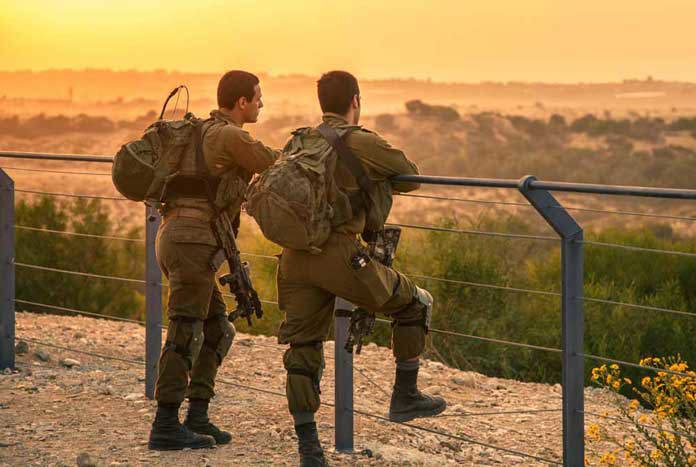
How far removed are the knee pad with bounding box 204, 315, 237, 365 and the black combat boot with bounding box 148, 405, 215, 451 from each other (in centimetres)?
36

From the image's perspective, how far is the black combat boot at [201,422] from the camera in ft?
18.8

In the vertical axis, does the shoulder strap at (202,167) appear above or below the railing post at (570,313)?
above

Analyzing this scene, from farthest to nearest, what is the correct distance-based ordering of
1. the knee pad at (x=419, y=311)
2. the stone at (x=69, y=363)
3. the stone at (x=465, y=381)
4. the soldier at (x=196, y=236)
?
the stone at (x=465, y=381)
the stone at (x=69, y=363)
the soldier at (x=196, y=236)
the knee pad at (x=419, y=311)

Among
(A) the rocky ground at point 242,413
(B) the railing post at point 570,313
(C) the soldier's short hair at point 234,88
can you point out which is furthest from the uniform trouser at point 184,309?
(B) the railing post at point 570,313

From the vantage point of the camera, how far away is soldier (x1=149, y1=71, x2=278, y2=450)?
5207mm

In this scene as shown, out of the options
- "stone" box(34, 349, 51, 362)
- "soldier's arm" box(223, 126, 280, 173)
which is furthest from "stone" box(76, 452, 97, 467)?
"stone" box(34, 349, 51, 362)

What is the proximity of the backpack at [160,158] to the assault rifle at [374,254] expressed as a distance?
94 cm

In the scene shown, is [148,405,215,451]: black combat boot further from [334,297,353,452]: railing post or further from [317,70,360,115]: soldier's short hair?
[317,70,360,115]: soldier's short hair

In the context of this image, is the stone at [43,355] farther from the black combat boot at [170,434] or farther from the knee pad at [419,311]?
the knee pad at [419,311]

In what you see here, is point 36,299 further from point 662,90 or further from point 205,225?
point 662,90

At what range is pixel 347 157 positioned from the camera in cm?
457

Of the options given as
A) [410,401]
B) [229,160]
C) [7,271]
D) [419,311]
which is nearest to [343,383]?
[410,401]

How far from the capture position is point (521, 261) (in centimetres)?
2252

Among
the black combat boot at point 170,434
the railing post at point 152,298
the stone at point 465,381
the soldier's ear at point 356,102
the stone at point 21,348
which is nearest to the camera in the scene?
the soldier's ear at point 356,102
